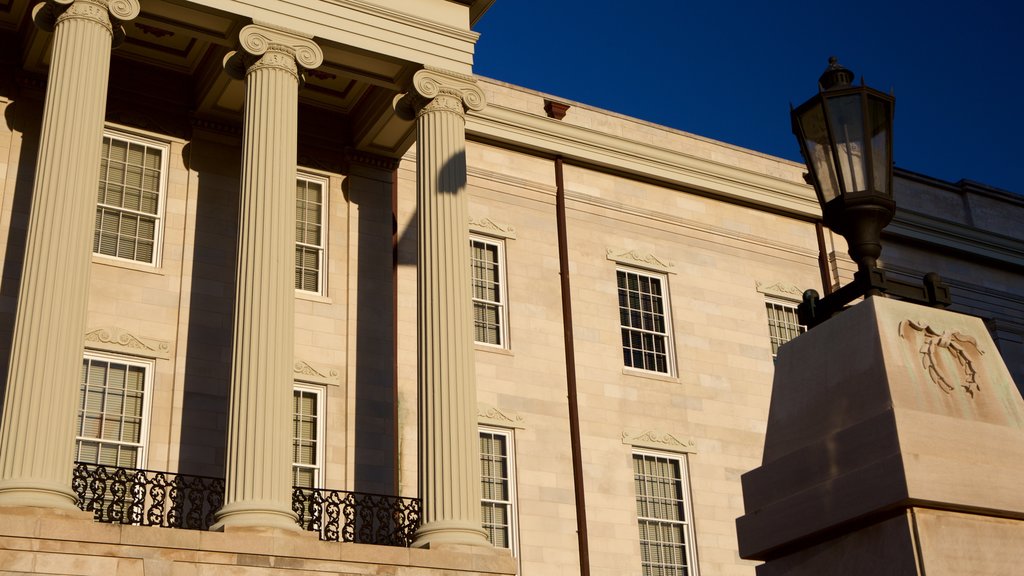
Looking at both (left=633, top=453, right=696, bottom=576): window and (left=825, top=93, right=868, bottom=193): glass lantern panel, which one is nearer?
(left=825, top=93, right=868, bottom=193): glass lantern panel

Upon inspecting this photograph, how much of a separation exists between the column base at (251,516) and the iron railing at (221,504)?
2.89 feet

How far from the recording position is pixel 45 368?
15.1m

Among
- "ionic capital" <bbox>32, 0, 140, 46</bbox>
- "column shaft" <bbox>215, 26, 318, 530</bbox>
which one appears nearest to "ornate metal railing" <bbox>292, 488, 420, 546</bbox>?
"column shaft" <bbox>215, 26, 318, 530</bbox>

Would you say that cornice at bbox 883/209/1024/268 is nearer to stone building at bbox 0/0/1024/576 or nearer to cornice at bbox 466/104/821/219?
cornice at bbox 466/104/821/219

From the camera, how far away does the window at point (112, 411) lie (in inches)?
717

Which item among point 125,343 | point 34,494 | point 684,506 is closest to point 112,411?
point 125,343

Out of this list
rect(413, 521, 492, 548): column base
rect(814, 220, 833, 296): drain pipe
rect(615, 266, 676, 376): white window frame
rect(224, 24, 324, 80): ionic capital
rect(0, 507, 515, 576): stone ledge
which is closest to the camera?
rect(0, 507, 515, 576): stone ledge

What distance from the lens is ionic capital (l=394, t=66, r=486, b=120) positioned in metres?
20.2

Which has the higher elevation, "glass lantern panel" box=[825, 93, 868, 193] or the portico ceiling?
the portico ceiling

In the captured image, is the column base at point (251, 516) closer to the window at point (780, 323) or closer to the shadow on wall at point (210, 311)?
the shadow on wall at point (210, 311)

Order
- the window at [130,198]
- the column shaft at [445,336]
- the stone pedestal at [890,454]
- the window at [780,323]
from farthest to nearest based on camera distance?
1. the window at [780,323]
2. the window at [130,198]
3. the column shaft at [445,336]
4. the stone pedestal at [890,454]

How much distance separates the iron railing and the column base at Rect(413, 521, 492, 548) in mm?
789

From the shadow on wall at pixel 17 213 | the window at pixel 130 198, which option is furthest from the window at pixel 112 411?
the window at pixel 130 198

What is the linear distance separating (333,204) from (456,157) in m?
3.15
